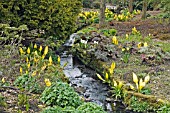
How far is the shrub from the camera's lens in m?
10.8

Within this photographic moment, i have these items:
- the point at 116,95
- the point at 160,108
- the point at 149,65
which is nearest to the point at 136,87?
the point at 116,95

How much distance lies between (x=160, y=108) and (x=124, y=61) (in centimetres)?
382

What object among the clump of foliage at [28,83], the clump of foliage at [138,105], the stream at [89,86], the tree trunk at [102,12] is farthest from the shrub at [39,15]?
the tree trunk at [102,12]

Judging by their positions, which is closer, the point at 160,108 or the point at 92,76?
the point at 160,108

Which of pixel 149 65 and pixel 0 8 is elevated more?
pixel 0 8

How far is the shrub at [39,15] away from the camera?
425 inches

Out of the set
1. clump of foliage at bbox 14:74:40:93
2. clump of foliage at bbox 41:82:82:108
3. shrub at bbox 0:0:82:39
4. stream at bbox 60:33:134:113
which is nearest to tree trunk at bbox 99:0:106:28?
stream at bbox 60:33:134:113

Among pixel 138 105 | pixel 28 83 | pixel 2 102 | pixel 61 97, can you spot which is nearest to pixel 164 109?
pixel 138 105

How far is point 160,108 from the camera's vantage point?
23.1 feet

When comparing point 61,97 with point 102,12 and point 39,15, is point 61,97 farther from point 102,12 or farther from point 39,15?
point 102,12

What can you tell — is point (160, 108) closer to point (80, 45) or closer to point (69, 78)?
point (69, 78)

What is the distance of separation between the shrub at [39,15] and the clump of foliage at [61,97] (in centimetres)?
464

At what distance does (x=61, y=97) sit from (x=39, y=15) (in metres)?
5.37

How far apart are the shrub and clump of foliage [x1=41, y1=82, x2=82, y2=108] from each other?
4.64 m
